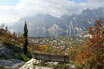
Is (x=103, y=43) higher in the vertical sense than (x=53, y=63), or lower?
higher

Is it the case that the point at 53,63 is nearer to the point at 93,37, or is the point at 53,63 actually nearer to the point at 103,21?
the point at 93,37

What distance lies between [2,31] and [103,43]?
46251 mm

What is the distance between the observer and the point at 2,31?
4919 cm

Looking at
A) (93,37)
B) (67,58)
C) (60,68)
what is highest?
(93,37)

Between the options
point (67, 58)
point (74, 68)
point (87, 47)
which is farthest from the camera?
point (67, 58)

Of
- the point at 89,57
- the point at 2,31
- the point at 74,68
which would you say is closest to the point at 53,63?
the point at 74,68

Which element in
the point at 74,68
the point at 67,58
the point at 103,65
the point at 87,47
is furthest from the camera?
the point at 67,58

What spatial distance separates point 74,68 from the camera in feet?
37.0

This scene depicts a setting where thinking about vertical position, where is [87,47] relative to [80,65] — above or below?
above

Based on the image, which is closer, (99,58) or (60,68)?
(99,58)

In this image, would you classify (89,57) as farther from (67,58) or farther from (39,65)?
(39,65)

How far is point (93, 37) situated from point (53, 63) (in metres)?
5.22

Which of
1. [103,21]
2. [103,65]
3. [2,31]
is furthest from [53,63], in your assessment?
[2,31]

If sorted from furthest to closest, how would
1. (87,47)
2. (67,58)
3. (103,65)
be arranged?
(67,58) → (87,47) → (103,65)
